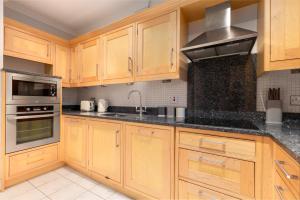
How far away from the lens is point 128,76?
1947 millimetres

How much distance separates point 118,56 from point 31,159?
184cm

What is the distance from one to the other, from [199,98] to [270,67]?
2.47 feet

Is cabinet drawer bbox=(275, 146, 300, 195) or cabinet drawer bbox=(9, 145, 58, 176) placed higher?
cabinet drawer bbox=(275, 146, 300, 195)

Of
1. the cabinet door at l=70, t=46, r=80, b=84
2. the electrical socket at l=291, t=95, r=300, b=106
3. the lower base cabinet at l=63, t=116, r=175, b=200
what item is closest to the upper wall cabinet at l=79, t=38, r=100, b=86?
the cabinet door at l=70, t=46, r=80, b=84

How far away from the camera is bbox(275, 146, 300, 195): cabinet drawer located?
0.64 metres

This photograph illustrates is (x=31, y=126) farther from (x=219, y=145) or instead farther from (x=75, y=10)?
(x=219, y=145)

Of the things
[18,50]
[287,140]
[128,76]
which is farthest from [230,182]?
[18,50]

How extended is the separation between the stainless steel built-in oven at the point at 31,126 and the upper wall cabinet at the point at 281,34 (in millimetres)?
2669

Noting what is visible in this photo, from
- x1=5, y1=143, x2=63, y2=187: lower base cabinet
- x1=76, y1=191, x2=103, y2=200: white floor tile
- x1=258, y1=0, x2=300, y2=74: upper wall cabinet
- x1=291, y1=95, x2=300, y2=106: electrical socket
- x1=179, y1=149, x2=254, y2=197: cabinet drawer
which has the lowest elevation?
x1=76, y1=191, x2=103, y2=200: white floor tile

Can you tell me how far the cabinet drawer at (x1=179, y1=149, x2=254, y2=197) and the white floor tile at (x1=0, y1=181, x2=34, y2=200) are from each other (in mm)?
1869

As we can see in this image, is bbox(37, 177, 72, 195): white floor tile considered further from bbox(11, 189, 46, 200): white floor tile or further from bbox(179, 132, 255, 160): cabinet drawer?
bbox(179, 132, 255, 160): cabinet drawer

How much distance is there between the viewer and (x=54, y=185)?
73.3 inches

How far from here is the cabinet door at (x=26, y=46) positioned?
2000mm

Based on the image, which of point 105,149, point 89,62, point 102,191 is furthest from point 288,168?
point 89,62
